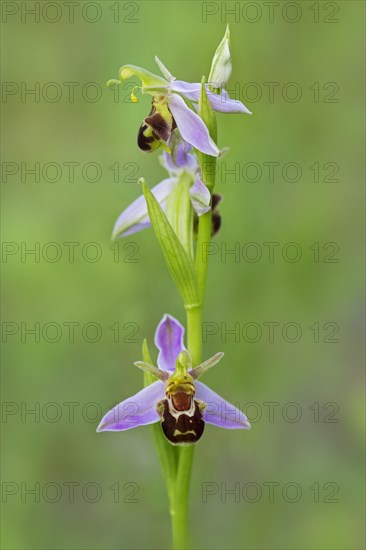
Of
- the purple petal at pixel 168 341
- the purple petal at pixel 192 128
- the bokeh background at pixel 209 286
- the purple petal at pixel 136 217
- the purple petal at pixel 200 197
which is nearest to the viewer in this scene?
the purple petal at pixel 192 128

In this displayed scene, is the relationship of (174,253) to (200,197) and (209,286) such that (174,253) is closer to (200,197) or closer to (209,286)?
(200,197)

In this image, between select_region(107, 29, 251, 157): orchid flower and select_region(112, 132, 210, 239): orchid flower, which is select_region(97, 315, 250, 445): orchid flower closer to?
select_region(112, 132, 210, 239): orchid flower

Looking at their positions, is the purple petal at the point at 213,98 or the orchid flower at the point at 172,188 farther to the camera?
the orchid flower at the point at 172,188

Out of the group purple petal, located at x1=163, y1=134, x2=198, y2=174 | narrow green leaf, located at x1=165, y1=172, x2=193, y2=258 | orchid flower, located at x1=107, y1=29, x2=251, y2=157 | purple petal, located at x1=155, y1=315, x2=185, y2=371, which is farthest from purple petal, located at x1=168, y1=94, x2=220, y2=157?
purple petal, located at x1=155, y1=315, x2=185, y2=371

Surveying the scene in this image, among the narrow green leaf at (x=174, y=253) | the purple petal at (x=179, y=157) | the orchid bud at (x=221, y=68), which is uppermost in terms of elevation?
the orchid bud at (x=221, y=68)

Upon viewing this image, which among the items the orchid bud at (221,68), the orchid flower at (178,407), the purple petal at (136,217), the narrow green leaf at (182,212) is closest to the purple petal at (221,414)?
the orchid flower at (178,407)

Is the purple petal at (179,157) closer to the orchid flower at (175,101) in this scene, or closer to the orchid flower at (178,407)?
the orchid flower at (175,101)
